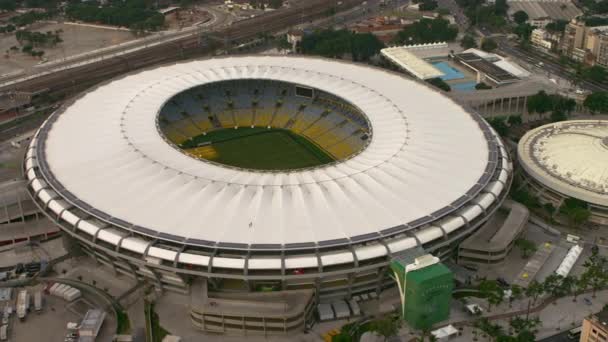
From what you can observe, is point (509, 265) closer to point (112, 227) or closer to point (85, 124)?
point (112, 227)

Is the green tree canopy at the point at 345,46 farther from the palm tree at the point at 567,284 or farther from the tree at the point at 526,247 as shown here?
the palm tree at the point at 567,284

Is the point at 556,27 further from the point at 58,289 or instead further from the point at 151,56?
the point at 58,289

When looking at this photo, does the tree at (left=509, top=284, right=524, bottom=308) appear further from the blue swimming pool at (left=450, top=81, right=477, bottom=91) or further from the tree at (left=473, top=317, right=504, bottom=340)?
the blue swimming pool at (left=450, top=81, right=477, bottom=91)

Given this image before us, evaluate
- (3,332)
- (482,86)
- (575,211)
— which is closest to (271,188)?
(3,332)

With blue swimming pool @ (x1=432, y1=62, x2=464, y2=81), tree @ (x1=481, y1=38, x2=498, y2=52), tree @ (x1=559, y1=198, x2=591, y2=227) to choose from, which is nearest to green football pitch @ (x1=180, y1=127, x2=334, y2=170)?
tree @ (x1=559, y1=198, x2=591, y2=227)

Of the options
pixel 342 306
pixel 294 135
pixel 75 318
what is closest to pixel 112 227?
pixel 75 318
